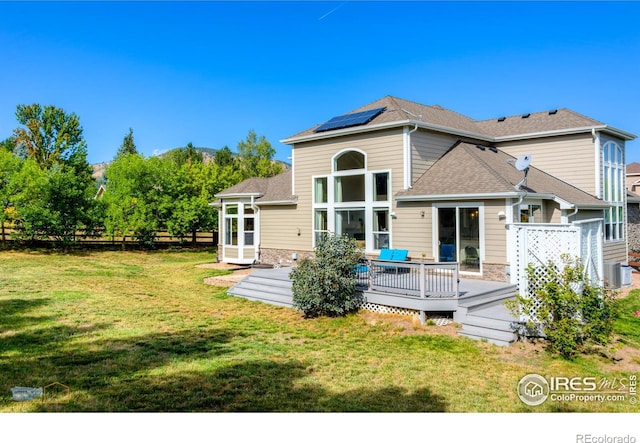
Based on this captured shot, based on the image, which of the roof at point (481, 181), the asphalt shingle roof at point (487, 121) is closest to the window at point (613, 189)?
the roof at point (481, 181)

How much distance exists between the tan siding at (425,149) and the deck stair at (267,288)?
5965 millimetres

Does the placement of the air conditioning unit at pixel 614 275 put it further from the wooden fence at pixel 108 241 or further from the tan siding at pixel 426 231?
the wooden fence at pixel 108 241

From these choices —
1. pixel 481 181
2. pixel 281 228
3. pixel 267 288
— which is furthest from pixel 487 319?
pixel 281 228

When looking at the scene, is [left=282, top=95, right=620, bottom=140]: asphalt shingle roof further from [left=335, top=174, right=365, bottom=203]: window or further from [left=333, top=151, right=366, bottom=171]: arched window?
[left=335, top=174, right=365, bottom=203]: window

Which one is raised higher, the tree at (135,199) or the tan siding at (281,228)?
the tree at (135,199)

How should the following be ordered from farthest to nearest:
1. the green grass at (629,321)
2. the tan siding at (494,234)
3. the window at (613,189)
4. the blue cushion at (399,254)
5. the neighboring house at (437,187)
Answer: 1. the window at (613,189)
2. the blue cushion at (399,254)
3. the neighboring house at (437,187)
4. the tan siding at (494,234)
5. the green grass at (629,321)

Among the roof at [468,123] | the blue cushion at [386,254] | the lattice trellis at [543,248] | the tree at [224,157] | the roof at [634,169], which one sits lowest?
the blue cushion at [386,254]

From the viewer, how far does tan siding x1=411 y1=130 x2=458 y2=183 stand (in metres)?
14.7

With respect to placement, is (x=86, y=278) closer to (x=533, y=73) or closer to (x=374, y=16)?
(x=374, y=16)

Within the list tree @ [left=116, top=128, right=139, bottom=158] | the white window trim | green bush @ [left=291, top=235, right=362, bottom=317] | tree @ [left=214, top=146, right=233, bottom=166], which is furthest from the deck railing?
tree @ [left=116, top=128, right=139, bottom=158]

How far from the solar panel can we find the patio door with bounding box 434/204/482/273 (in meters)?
4.65

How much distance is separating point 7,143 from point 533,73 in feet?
157

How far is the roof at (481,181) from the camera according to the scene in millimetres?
12612

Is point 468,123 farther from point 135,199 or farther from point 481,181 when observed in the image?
point 135,199
